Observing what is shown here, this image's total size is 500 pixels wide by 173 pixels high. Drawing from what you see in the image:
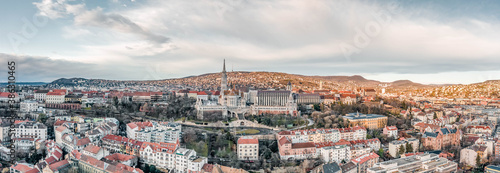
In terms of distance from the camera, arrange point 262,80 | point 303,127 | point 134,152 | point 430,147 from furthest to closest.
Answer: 1. point 262,80
2. point 303,127
3. point 430,147
4. point 134,152

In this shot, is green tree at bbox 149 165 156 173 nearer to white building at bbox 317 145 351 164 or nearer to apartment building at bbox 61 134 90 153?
apartment building at bbox 61 134 90 153

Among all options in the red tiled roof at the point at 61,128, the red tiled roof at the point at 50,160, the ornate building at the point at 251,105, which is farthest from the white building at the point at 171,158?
the ornate building at the point at 251,105

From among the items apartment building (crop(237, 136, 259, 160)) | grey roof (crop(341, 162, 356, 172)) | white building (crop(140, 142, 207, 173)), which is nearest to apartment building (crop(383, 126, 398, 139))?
grey roof (crop(341, 162, 356, 172))

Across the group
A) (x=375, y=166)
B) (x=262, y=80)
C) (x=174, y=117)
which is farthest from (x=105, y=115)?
(x=262, y=80)

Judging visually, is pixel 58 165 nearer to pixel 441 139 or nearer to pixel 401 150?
pixel 401 150

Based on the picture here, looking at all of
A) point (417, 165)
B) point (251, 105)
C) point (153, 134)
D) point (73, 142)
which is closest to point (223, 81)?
point (251, 105)

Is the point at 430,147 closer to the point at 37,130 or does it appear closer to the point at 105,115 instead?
the point at 105,115
